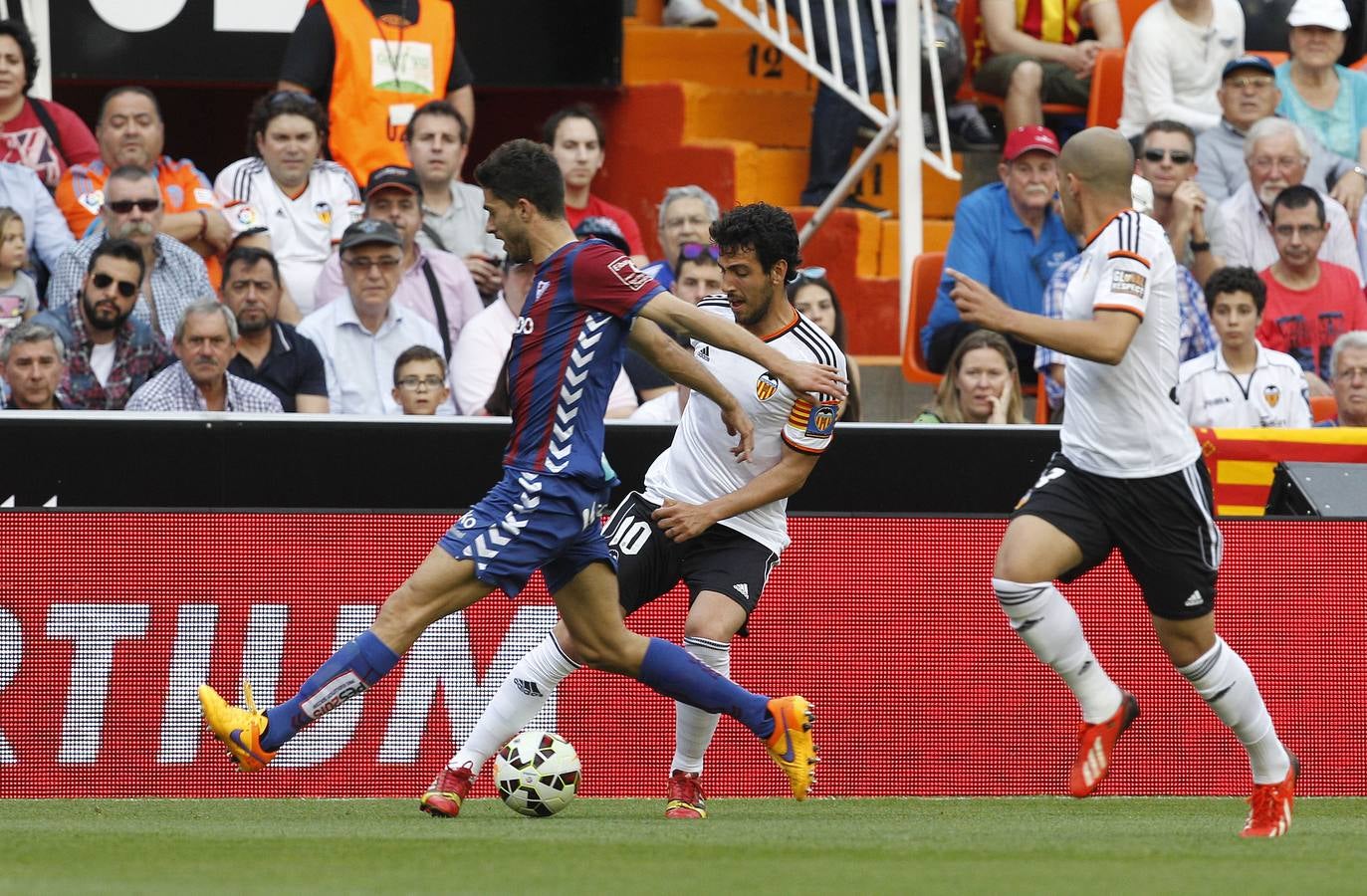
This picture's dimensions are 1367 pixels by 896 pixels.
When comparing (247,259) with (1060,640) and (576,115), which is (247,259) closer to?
(576,115)

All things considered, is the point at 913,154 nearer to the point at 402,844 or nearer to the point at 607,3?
the point at 607,3

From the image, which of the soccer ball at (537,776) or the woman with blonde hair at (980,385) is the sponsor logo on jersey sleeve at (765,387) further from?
the woman with blonde hair at (980,385)

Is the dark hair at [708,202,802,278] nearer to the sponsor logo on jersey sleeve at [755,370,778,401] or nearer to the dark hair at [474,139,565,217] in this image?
the sponsor logo on jersey sleeve at [755,370,778,401]

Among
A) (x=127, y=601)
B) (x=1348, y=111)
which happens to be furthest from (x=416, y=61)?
(x=1348, y=111)

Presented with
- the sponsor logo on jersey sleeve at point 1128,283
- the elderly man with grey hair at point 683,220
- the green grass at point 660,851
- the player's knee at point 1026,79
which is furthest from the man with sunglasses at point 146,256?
the player's knee at point 1026,79

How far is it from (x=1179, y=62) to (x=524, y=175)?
7.90 m

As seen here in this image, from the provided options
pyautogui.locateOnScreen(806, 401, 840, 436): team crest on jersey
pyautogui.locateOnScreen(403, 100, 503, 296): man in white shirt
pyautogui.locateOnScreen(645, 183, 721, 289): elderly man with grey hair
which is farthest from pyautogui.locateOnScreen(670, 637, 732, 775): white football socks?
pyautogui.locateOnScreen(403, 100, 503, 296): man in white shirt

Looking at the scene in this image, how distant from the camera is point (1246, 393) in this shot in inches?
444

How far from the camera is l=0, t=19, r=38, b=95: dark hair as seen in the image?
38.9 ft

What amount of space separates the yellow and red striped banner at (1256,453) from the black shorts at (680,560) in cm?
317

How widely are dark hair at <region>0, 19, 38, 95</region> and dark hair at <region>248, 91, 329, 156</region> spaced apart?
120 centimetres

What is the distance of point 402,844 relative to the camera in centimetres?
627

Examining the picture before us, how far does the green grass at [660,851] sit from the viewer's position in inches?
211

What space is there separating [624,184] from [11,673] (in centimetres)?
730
